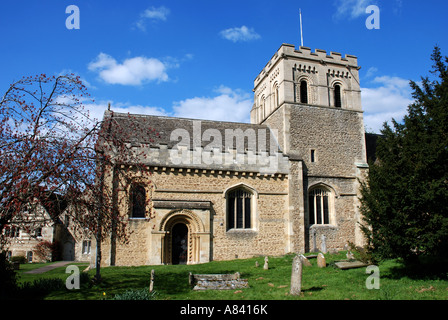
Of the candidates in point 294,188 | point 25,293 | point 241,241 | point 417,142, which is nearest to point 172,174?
point 241,241

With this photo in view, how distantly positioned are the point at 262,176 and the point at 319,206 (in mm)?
4364

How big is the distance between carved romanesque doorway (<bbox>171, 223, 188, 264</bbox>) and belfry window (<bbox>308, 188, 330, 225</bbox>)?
7.94 meters

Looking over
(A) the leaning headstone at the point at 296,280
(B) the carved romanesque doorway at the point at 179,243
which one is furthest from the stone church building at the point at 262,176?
(A) the leaning headstone at the point at 296,280

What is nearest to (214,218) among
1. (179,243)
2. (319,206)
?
(179,243)

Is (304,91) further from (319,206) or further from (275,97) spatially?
(319,206)

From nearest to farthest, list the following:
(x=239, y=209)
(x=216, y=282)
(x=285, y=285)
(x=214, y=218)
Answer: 1. (x=285, y=285)
2. (x=216, y=282)
3. (x=214, y=218)
4. (x=239, y=209)

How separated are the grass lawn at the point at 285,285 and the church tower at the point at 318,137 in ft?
19.6

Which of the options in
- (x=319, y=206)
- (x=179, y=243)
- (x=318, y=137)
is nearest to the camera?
(x=179, y=243)

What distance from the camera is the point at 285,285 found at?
35.7ft

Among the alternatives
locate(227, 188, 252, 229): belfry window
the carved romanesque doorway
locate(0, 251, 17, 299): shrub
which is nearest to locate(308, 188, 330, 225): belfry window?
locate(227, 188, 252, 229): belfry window

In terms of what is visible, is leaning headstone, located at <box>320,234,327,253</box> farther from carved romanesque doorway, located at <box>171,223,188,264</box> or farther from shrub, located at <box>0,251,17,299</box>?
shrub, located at <box>0,251,17,299</box>

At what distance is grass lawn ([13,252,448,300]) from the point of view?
30.5 ft

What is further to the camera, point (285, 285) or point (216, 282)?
point (216, 282)

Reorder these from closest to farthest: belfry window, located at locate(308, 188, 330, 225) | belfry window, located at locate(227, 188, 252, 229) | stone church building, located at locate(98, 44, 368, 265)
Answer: stone church building, located at locate(98, 44, 368, 265), belfry window, located at locate(227, 188, 252, 229), belfry window, located at locate(308, 188, 330, 225)
